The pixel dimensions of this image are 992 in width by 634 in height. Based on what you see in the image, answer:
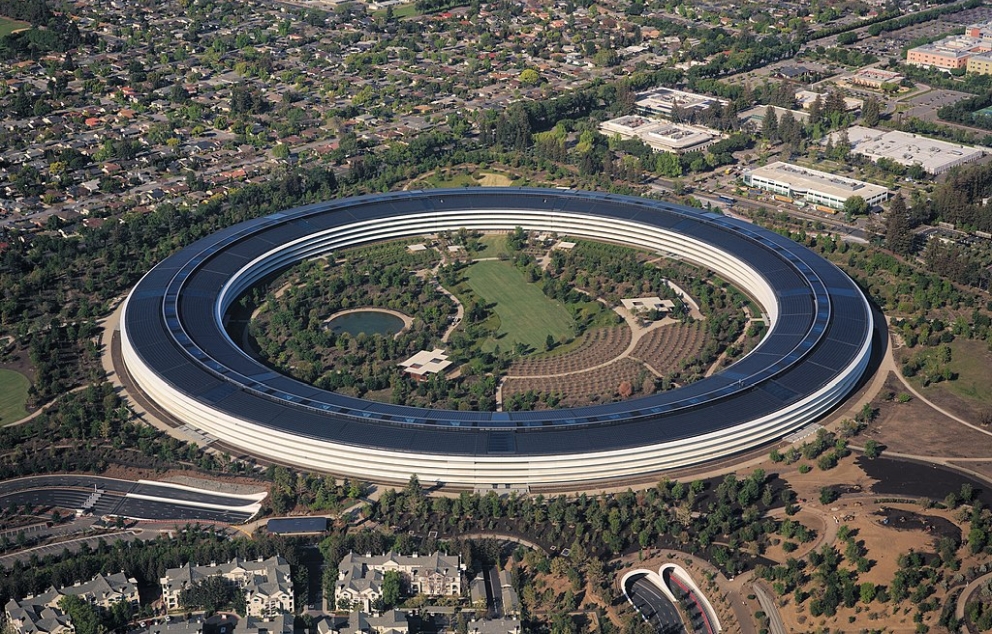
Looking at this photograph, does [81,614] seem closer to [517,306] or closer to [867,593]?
[867,593]

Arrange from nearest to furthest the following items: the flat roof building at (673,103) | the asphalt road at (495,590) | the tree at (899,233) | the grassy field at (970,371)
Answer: the asphalt road at (495,590) < the grassy field at (970,371) < the tree at (899,233) < the flat roof building at (673,103)

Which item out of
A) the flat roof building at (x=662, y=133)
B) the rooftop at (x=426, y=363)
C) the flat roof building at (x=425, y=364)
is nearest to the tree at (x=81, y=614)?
the flat roof building at (x=425, y=364)

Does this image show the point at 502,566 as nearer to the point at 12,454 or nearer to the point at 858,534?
the point at 858,534

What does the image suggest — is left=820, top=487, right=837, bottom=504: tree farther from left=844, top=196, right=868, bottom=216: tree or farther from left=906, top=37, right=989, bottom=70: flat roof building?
left=906, top=37, right=989, bottom=70: flat roof building

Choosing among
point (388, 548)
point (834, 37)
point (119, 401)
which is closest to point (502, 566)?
point (388, 548)

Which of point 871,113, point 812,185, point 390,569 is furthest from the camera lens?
point 871,113

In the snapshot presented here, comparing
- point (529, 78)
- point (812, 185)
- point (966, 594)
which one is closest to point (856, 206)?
point (812, 185)

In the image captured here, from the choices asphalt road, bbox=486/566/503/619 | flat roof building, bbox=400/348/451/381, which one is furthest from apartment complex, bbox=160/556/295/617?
flat roof building, bbox=400/348/451/381

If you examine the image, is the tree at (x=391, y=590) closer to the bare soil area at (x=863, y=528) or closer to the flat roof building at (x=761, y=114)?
the bare soil area at (x=863, y=528)
